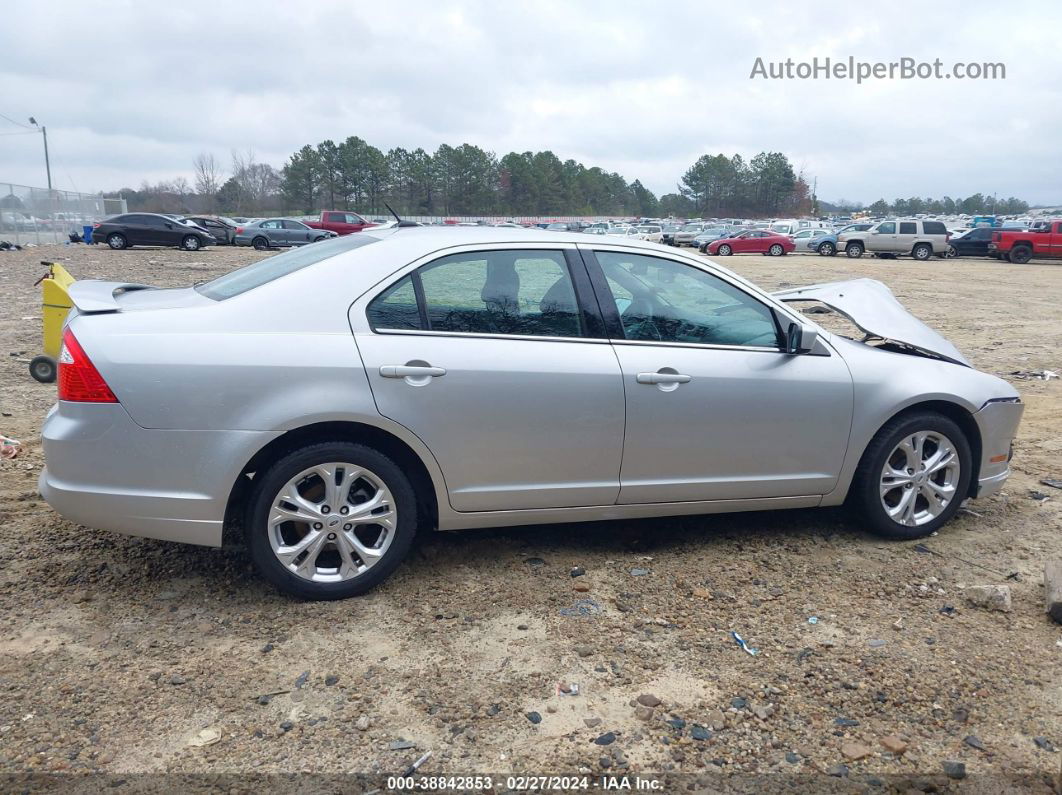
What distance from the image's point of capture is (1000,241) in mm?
32312

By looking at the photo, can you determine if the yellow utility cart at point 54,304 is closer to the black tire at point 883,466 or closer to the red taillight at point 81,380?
the red taillight at point 81,380

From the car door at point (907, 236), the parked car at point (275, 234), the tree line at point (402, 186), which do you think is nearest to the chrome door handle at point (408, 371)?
the parked car at point (275, 234)

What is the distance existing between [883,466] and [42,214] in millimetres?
38178

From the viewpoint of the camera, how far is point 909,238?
1357 inches

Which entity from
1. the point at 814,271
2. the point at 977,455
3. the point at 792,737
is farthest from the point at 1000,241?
the point at 792,737

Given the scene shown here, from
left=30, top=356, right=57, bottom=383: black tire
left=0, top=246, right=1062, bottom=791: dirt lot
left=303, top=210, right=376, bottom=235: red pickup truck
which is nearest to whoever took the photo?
left=0, top=246, right=1062, bottom=791: dirt lot

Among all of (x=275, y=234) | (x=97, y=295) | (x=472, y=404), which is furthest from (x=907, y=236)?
(x=97, y=295)

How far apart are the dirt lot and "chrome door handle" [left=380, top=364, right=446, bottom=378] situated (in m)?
1.00

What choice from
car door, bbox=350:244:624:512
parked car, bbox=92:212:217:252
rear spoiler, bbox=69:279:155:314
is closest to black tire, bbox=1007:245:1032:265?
parked car, bbox=92:212:217:252

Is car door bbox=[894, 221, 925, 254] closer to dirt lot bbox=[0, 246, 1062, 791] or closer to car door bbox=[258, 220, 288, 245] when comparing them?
car door bbox=[258, 220, 288, 245]

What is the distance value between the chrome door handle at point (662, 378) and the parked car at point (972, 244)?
35072 millimetres

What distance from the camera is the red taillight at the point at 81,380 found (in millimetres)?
3395

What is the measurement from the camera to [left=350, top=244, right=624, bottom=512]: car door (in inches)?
145

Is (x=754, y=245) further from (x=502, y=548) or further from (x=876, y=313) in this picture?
(x=502, y=548)
